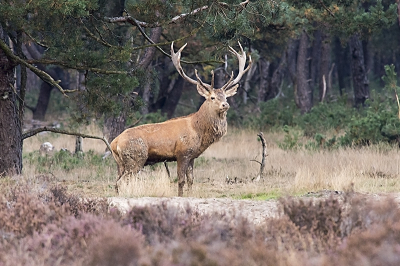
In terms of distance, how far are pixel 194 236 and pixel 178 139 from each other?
17.4 feet

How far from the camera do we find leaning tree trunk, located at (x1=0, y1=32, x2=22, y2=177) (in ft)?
42.7

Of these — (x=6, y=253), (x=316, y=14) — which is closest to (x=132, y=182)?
(x=6, y=253)

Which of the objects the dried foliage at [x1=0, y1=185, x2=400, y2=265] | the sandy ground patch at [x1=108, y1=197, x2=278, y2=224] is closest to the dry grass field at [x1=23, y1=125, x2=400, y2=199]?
the sandy ground patch at [x1=108, y1=197, x2=278, y2=224]

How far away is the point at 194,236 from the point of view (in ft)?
21.2

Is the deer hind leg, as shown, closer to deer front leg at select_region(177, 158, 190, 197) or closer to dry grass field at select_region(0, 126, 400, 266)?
deer front leg at select_region(177, 158, 190, 197)

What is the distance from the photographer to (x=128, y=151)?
11.6 m

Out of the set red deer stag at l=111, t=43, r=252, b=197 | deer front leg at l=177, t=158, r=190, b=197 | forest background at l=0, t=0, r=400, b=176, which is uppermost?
forest background at l=0, t=0, r=400, b=176

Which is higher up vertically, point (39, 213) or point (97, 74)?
point (97, 74)

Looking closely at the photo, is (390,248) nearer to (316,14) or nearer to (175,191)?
(175,191)

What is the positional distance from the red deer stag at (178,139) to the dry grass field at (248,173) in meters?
0.35

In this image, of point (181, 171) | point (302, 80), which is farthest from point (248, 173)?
point (302, 80)

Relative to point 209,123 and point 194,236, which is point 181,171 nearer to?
point 209,123

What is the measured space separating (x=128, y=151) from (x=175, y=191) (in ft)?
3.54

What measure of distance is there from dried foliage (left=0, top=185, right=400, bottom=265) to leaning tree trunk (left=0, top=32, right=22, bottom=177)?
5432 mm
